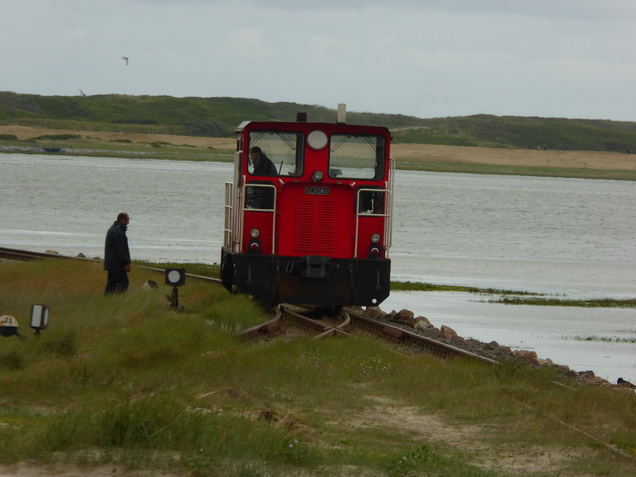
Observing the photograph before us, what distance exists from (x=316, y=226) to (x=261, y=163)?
1269 millimetres

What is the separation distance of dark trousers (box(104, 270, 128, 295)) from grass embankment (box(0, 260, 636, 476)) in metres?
0.92

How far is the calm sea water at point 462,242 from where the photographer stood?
21.3 metres

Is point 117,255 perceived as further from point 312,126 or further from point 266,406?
point 266,406

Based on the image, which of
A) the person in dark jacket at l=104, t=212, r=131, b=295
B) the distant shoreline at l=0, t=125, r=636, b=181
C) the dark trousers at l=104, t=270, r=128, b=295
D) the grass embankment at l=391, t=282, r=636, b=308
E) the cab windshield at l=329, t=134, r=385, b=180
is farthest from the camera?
the distant shoreline at l=0, t=125, r=636, b=181

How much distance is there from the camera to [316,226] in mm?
15656

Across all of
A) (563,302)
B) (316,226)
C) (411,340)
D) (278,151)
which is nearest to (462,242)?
(563,302)

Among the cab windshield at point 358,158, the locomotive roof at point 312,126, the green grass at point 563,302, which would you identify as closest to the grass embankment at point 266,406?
the cab windshield at point 358,158

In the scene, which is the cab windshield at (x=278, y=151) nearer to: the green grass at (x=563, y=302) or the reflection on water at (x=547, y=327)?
the reflection on water at (x=547, y=327)

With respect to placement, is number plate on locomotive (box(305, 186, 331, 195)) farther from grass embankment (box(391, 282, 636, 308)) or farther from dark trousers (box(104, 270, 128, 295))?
grass embankment (box(391, 282, 636, 308))

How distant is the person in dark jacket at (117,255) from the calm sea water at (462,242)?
687cm

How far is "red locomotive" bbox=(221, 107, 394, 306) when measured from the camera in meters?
15.5

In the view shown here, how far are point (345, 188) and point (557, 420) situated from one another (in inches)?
249

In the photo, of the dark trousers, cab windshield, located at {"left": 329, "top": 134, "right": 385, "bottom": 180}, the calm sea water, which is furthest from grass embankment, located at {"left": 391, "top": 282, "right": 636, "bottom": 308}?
the dark trousers

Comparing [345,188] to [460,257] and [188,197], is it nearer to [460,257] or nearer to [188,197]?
[460,257]
